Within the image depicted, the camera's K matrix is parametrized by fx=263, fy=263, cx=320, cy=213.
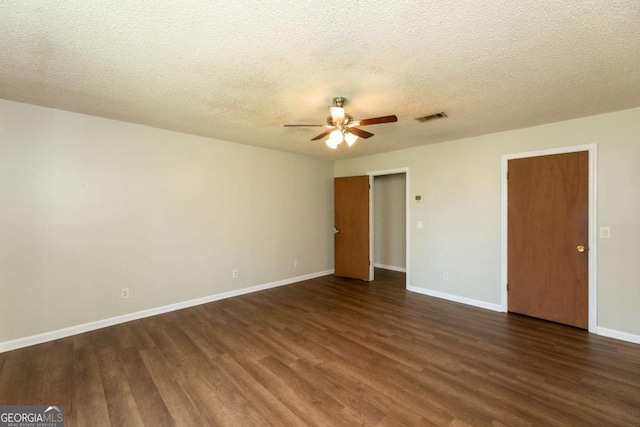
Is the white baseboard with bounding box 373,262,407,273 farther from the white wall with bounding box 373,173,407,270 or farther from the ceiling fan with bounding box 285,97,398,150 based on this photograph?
the ceiling fan with bounding box 285,97,398,150

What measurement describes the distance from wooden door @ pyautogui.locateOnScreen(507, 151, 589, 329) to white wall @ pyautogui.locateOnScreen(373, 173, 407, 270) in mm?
2527

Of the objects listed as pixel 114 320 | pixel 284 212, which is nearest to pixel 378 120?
pixel 284 212

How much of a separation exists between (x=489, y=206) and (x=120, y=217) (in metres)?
4.97

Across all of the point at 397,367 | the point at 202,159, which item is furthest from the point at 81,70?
the point at 397,367

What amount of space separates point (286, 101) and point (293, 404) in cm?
262

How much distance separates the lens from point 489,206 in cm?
379

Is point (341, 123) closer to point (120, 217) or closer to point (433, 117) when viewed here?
point (433, 117)

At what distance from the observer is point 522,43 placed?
1.72 metres

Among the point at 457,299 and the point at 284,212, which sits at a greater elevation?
the point at 284,212

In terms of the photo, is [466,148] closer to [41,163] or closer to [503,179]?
[503,179]

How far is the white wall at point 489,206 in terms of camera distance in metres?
2.86

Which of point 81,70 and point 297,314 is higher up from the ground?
point 81,70

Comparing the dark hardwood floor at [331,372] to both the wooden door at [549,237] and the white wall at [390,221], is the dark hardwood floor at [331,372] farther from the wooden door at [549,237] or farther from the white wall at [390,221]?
the white wall at [390,221]

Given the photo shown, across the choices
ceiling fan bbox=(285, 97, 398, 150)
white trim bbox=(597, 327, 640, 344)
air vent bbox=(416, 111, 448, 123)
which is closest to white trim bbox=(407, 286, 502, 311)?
white trim bbox=(597, 327, 640, 344)
